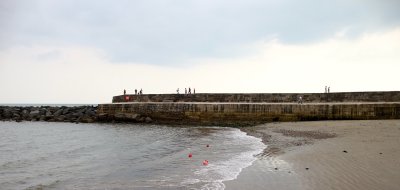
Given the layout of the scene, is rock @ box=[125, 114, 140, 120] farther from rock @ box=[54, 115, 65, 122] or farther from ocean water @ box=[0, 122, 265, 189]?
ocean water @ box=[0, 122, 265, 189]

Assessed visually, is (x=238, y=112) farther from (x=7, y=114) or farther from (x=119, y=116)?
(x=7, y=114)

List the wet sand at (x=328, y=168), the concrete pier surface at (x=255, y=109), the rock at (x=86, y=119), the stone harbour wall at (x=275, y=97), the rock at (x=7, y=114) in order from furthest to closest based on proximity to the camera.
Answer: the rock at (x=7, y=114) → the rock at (x=86, y=119) → the stone harbour wall at (x=275, y=97) → the concrete pier surface at (x=255, y=109) → the wet sand at (x=328, y=168)

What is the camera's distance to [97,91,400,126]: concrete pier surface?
72.8ft

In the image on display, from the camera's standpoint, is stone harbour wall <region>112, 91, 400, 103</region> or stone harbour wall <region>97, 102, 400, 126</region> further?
stone harbour wall <region>112, 91, 400, 103</region>

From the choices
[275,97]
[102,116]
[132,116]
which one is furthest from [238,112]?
[102,116]

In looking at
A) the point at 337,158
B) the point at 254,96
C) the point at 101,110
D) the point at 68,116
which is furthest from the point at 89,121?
the point at 337,158

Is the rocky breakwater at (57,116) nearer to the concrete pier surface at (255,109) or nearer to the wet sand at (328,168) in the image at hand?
the concrete pier surface at (255,109)

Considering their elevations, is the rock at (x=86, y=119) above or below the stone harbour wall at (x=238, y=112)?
below

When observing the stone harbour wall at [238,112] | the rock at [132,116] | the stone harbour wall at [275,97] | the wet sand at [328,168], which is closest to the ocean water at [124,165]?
the wet sand at [328,168]

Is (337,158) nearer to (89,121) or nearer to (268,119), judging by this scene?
(268,119)

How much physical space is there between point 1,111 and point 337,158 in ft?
146

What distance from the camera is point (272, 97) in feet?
95.7

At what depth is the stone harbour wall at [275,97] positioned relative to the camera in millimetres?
25828

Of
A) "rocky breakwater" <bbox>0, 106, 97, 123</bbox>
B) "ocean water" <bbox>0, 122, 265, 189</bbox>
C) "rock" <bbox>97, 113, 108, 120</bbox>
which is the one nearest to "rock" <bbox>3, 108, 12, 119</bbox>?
"rocky breakwater" <bbox>0, 106, 97, 123</bbox>
